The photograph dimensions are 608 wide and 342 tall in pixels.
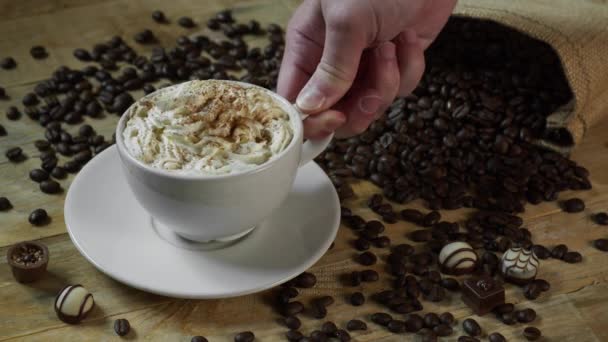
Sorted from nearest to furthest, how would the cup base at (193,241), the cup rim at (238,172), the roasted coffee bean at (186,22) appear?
the cup rim at (238,172) < the cup base at (193,241) < the roasted coffee bean at (186,22)

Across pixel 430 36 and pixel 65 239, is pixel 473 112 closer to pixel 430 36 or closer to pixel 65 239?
pixel 430 36

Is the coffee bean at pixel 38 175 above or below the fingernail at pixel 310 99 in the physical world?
below

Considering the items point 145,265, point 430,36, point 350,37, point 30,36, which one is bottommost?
point 30,36

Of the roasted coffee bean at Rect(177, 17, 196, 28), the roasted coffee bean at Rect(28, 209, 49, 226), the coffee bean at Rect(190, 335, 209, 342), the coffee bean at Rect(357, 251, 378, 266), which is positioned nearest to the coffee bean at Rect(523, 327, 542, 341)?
the coffee bean at Rect(357, 251, 378, 266)

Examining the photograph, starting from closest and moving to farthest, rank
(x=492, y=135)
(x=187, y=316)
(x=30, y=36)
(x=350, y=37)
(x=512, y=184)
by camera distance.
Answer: (x=187, y=316) < (x=350, y=37) < (x=512, y=184) < (x=492, y=135) < (x=30, y=36)

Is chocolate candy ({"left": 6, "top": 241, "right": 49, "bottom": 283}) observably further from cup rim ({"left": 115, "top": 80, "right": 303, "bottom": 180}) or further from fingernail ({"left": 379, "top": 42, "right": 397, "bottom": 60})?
fingernail ({"left": 379, "top": 42, "right": 397, "bottom": 60})

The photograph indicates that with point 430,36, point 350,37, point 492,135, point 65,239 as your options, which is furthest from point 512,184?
point 65,239

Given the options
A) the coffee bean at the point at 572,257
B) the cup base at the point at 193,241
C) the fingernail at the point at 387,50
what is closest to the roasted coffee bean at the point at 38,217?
the cup base at the point at 193,241

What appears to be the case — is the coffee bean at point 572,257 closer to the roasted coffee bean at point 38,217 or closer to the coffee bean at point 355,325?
the coffee bean at point 355,325
